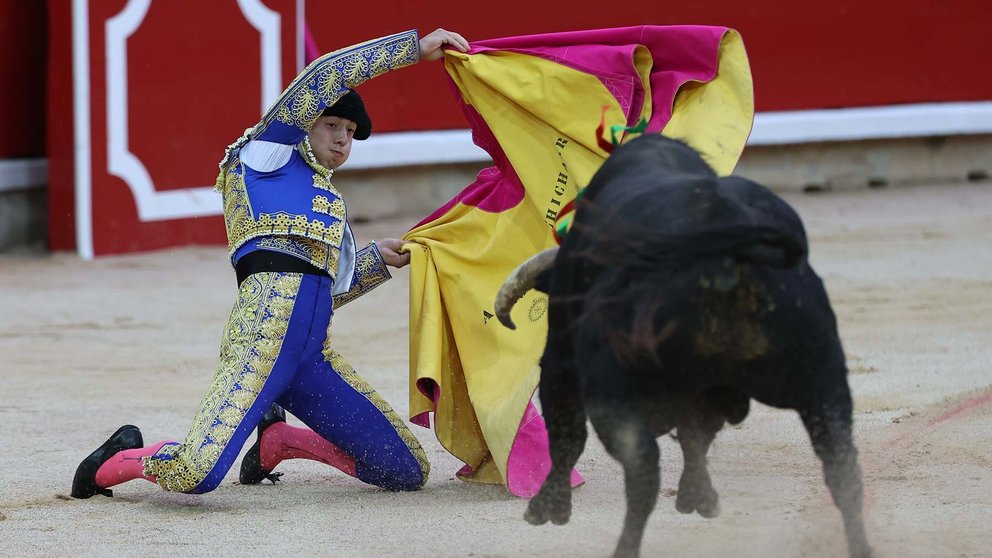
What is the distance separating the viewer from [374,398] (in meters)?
3.32

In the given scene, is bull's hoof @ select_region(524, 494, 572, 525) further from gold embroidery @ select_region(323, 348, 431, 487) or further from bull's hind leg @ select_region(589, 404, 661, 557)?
gold embroidery @ select_region(323, 348, 431, 487)

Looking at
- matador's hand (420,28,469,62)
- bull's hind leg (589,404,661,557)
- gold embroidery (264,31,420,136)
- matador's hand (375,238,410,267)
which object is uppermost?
matador's hand (420,28,469,62)

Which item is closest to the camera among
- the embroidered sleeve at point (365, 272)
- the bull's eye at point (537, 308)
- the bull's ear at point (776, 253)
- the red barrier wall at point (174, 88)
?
the bull's ear at point (776, 253)

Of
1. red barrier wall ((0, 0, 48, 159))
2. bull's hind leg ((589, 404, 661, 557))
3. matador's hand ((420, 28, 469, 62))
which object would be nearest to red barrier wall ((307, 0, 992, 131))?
red barrier wall ((0, 0, 48, 159))

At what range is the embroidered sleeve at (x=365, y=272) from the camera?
11.1ft

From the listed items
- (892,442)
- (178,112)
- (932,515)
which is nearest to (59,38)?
(178,112)

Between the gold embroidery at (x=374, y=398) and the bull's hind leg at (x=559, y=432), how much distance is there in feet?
2.48

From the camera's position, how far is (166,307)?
581 centimetres

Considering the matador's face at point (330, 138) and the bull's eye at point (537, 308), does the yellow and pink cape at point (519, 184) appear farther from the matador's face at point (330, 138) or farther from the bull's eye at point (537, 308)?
the matador's face at point (330, 138)

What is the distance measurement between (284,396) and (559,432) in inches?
33.6

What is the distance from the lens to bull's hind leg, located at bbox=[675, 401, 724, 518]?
8.30ft

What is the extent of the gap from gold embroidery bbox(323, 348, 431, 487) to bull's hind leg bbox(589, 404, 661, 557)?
1099 millimetres

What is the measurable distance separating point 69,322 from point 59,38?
1.55 metres

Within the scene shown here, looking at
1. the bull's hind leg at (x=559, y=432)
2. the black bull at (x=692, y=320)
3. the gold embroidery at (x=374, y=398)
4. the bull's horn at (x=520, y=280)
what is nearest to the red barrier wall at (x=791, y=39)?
the gold embroidery at (x=374, y=398)
